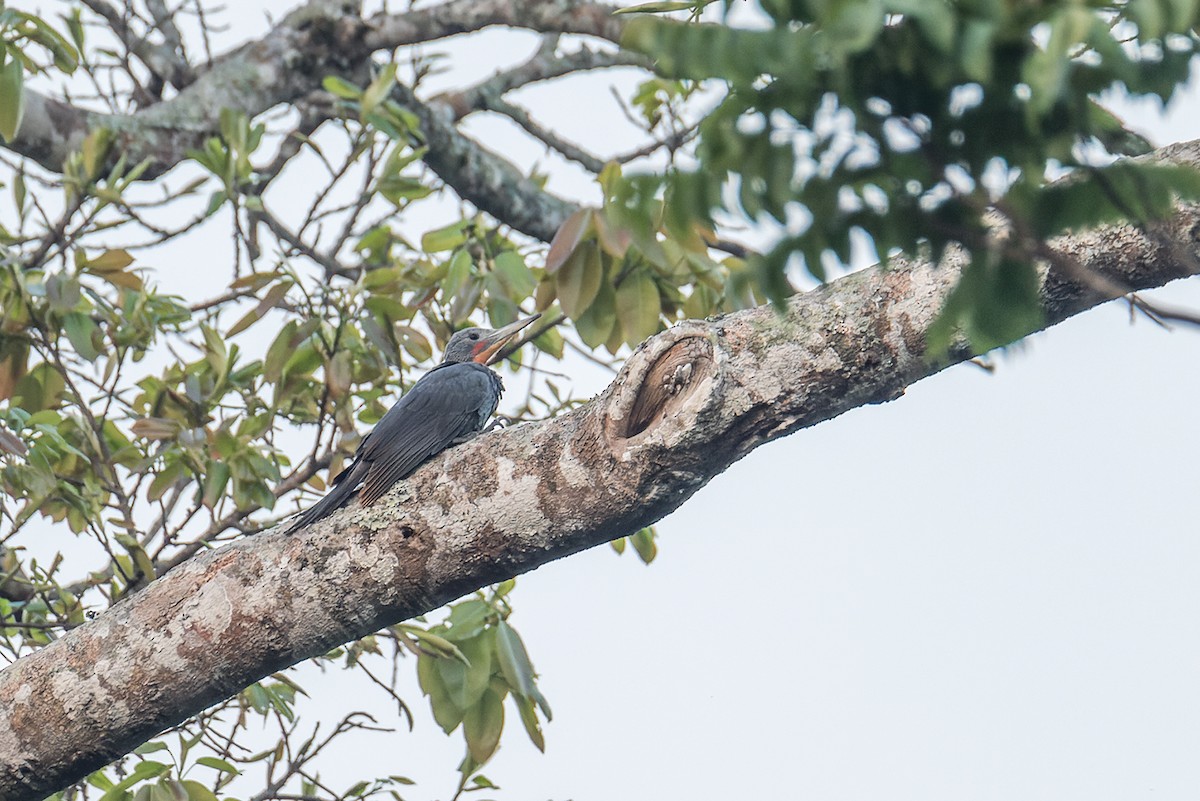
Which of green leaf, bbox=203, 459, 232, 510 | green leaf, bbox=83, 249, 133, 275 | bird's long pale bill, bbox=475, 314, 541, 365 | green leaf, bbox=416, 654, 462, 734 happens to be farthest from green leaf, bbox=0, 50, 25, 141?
green leaf, bbox=416, 654, 462, 734

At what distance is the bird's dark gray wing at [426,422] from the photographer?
3078 millimetres

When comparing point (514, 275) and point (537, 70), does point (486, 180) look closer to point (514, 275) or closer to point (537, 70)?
point (537, 70)

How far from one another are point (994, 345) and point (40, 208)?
3.73m

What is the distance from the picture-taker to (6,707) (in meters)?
2.77

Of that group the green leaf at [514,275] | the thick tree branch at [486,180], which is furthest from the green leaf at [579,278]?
the thick tree branch at [486,180]

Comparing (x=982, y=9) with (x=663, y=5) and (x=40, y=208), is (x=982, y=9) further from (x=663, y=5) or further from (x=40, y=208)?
(x=40, y=208)

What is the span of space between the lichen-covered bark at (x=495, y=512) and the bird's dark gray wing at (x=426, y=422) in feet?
0.75

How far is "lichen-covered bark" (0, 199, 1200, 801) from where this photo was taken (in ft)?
7.94

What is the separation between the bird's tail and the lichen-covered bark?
7 cm

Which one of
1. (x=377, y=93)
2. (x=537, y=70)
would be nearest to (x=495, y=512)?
(x=377, y=93)

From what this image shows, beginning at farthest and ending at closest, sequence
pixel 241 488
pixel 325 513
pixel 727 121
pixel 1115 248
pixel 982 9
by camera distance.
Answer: pixel 241 488 < pixel 325 513 < pixel 1115 248 < pixel 727 121 < pixel 982 9

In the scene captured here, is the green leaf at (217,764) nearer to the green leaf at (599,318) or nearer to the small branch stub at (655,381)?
the green leaf at (599,318)

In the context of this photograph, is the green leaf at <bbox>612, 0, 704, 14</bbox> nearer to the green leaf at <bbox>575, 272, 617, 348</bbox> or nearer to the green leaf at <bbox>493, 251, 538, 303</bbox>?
the green leaf at <bbox>575, 272, 617, 348</bbox>

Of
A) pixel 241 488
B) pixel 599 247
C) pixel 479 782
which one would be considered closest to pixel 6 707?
pixel 241 488
